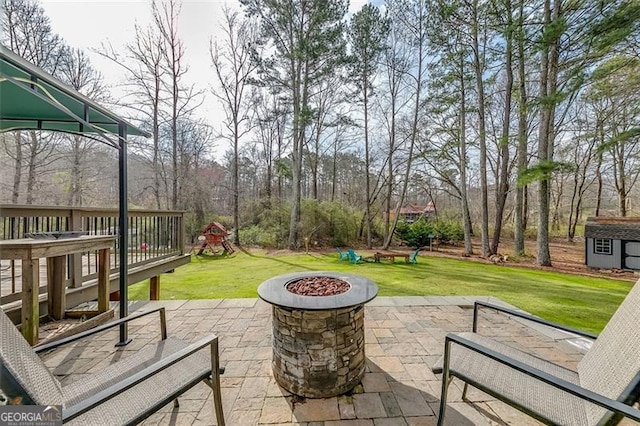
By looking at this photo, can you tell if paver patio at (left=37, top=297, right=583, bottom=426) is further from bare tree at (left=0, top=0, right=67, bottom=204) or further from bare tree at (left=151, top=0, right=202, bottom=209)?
bare tree at (left=151, top=0, right=202, bottom=209)

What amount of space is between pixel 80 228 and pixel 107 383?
2.94m

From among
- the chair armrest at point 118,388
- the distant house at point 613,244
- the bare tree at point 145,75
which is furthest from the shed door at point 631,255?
the bare tree at point 145,75

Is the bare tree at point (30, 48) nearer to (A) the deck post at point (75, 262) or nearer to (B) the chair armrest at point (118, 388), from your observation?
(A) the deck post at point (75, 262)

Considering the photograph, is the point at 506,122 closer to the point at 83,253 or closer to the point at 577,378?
the point at 577,378

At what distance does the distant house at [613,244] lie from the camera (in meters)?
8.79

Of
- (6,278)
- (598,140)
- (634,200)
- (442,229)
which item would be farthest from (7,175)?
(634,200)

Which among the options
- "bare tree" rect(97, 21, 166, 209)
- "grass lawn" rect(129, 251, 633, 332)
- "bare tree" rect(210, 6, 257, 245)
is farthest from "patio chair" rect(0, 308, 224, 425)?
"bare tree" rect(97, 21, 166, 209)

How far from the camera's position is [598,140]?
12.8 meters

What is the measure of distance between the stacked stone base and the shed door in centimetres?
1244

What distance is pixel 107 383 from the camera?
1.49 metres

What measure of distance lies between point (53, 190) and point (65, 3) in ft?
34.4

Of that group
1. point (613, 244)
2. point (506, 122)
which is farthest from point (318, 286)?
point (613, 244)

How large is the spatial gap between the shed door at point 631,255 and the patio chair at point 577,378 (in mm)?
11417

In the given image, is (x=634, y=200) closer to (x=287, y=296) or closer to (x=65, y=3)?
(x=287, y=296)
